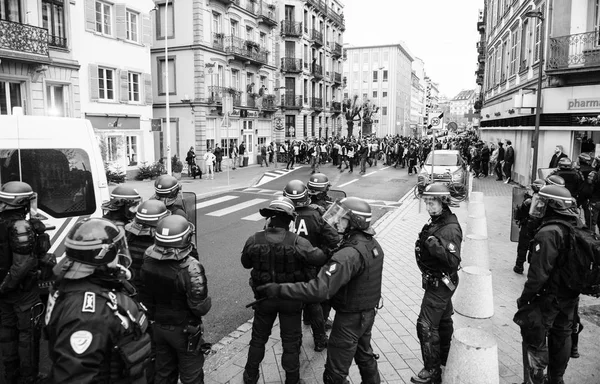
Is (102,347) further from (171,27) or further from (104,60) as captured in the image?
(171,27)

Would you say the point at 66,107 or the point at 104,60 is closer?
the point at 66,107

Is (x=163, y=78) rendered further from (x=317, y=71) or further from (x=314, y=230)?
(x=314, y=230)

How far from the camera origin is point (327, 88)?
174ft

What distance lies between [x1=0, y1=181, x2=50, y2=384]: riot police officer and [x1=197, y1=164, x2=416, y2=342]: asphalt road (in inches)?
77.7

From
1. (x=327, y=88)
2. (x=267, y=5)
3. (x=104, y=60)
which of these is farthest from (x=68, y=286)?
(x=327, y=88)

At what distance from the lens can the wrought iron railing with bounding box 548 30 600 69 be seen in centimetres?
1528

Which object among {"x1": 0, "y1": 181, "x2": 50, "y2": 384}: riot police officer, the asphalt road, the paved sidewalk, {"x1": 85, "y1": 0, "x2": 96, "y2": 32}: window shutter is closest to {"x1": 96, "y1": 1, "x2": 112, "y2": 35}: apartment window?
{"x1": 85, "y1": 0, "x2": 96, "y2": 32}: window shutter

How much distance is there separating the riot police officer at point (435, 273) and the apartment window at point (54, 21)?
19087mm

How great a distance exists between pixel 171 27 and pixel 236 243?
22455mm

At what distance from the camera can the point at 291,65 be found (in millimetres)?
43250

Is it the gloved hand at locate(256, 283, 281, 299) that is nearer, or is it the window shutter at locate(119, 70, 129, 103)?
the gloved hand at locate(256, 283, 281, 299)

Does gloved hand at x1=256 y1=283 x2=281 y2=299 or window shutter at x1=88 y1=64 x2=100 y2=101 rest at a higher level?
window shutter at x1=88 y1=64 x2=100 y2=101

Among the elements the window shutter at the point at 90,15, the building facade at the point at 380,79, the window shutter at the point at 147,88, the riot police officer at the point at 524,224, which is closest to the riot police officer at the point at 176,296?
the riot police officer at the point at 524,224

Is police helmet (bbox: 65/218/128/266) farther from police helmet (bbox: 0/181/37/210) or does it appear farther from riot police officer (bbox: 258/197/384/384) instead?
police helmet (bbox: 0/181/37/210)
